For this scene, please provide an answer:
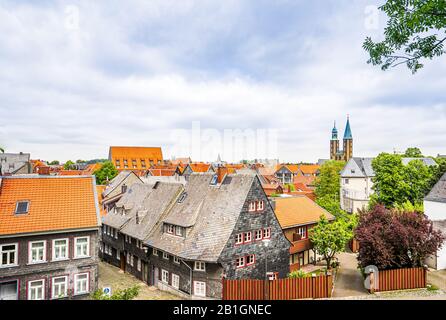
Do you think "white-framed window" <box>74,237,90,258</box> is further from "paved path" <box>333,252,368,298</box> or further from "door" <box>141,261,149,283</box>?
"paved path" <box>333,252,368,298</box>

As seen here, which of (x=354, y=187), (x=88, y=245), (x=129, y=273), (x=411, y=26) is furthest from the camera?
(x=354, y=187)

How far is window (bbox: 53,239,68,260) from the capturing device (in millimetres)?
18203

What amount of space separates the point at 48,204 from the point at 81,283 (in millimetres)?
5459

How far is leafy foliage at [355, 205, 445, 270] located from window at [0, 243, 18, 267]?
68.3ft

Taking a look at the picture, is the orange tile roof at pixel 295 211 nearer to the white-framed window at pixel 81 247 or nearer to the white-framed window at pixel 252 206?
the white-framed window at pixel 252 206

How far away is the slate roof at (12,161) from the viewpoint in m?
62.8

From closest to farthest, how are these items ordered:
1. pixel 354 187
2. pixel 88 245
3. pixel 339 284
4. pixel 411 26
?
pixel 411 26
pixel 88 245
pixel 339 284
pixel 354 187

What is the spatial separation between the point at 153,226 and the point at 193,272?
6.49m

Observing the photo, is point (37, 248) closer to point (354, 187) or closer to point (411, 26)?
point (411, 26)

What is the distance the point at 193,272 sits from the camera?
19641 millimetres
